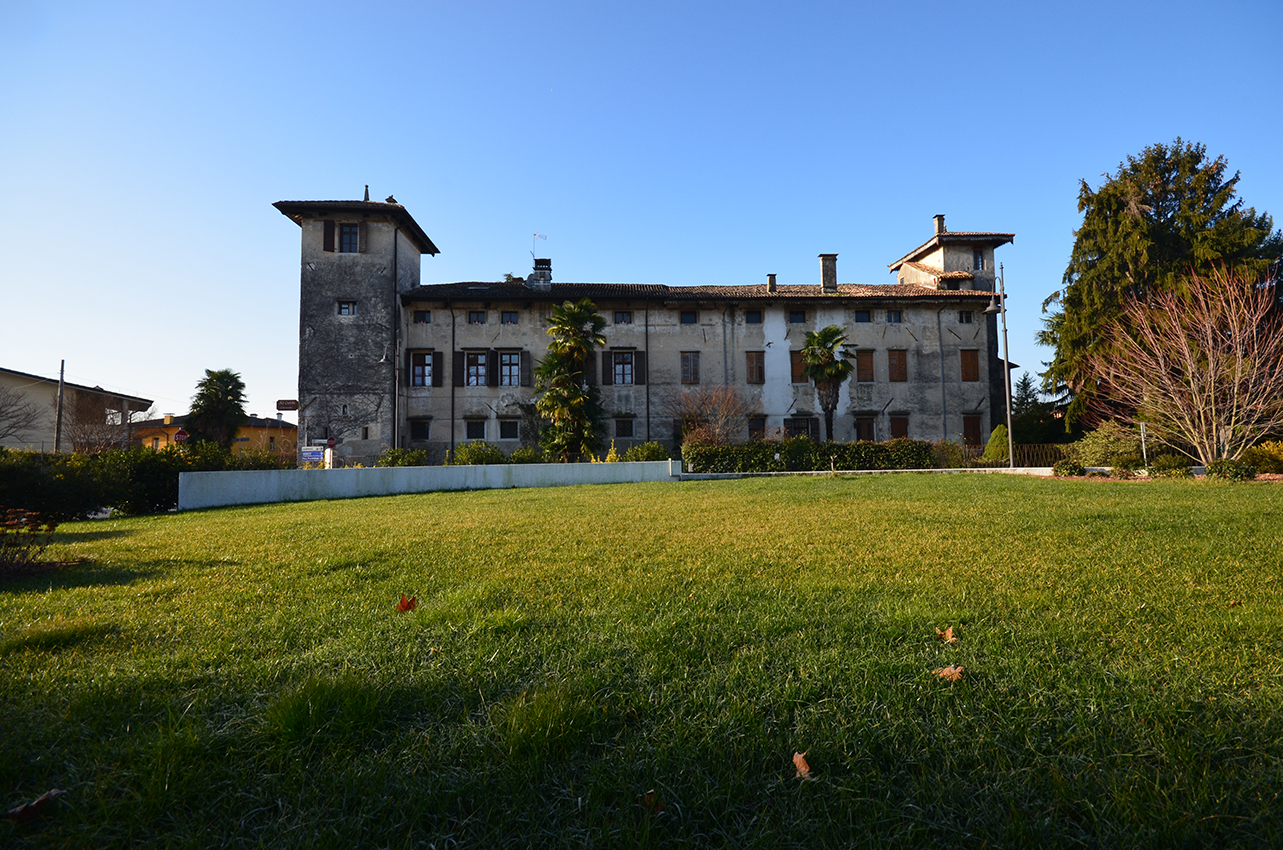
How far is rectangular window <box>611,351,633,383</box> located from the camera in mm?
32281

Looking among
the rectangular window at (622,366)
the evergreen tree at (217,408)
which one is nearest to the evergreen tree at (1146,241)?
the rectangular window at (622,366)

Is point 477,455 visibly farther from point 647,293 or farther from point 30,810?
point 30,810

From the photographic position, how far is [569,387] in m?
27.3

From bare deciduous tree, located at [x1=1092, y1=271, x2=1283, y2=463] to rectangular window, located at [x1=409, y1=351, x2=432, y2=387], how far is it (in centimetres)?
2955

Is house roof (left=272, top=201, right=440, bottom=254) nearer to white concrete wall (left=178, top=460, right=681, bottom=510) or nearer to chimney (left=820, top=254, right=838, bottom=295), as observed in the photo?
white concrete wall (left=178, top=460, right=681, bottom=510)

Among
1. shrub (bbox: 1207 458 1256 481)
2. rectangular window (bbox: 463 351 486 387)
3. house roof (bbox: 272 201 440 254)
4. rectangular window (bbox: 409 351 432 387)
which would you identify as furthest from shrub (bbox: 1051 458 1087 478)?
house roof (bbox: 272 201 440 254)

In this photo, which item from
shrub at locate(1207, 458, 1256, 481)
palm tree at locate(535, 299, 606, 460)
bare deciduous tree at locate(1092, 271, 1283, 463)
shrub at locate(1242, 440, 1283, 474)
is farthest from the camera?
palm tree at locate(535, 299, 606, 460)

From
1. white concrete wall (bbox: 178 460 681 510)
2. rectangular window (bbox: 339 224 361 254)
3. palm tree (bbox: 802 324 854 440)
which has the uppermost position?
rectangular window (bbox: 339 224 361 254)

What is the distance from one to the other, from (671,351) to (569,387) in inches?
296

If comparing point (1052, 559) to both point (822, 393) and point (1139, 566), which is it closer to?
point (1139, 566)

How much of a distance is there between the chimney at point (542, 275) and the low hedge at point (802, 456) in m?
14.1

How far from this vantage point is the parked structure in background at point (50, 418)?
32906 mm

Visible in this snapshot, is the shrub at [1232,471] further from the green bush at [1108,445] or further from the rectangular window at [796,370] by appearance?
the rectangular window at [796,370]

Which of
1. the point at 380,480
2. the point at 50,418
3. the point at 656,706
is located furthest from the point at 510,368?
the point at 656,706
